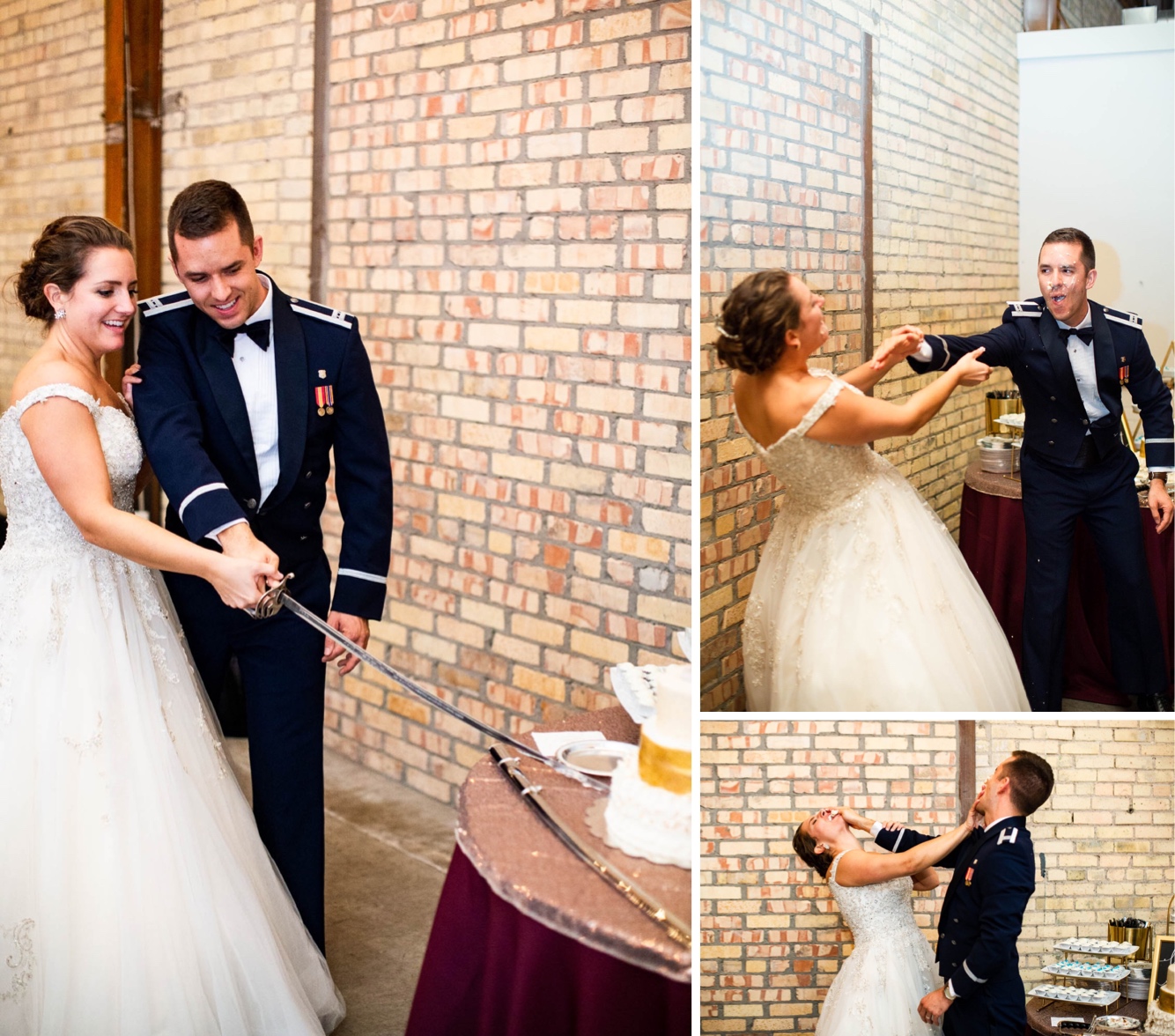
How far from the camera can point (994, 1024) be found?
144cm

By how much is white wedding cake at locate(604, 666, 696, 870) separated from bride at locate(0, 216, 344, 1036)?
774 millimetres

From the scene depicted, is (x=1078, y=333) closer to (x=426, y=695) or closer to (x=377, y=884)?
(x=426, y=695)

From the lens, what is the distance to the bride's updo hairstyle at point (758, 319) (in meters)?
1.29

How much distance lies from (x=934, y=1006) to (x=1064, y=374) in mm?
808

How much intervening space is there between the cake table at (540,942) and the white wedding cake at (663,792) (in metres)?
0.02

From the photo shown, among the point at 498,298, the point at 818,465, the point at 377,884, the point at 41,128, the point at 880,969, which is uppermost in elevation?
the point at 41,128

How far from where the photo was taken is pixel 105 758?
80.3 inches

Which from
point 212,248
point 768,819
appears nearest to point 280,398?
point 212,248

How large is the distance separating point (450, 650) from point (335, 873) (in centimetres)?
71

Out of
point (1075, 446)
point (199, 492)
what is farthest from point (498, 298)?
point (1075, 446)

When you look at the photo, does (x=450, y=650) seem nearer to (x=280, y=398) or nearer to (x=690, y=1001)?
(x=280, y=398)

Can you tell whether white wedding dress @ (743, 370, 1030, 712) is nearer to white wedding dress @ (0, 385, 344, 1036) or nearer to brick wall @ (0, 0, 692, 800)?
white wedding dress @ (0, 385, 344, 1036)

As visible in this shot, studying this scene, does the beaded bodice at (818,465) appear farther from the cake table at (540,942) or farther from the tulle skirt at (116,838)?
the tulle skirt at (116,838)

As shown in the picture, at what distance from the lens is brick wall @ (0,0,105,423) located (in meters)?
4.59
